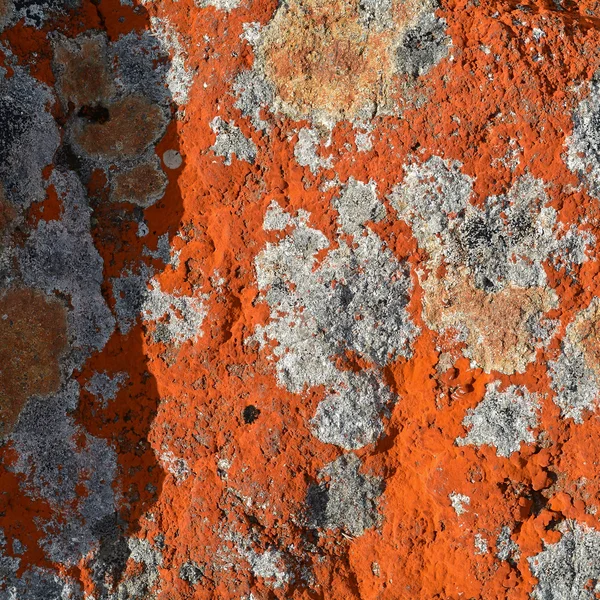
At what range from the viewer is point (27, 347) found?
11.4 feet

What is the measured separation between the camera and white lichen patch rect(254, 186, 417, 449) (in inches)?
132

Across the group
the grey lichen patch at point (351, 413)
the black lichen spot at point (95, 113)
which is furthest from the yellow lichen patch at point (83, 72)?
the grey lichen patch at point (351, 413)

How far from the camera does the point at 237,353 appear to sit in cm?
346

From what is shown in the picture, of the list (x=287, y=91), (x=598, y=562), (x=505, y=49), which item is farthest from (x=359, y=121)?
(x=598, y=562)

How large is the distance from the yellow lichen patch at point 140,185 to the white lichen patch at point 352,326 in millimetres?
1003

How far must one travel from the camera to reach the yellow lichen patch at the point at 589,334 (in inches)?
128

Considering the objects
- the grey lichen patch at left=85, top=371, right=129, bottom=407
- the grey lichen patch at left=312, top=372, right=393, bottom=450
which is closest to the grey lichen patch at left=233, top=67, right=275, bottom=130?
the grey lichen patch at left=312, top=372, right=393, bottom=450

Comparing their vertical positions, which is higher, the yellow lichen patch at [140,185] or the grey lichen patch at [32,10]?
the grey lichen patch at [32,10]

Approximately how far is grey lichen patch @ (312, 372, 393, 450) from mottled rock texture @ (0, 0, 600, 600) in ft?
0.04

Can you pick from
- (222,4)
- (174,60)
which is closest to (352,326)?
(174,60)

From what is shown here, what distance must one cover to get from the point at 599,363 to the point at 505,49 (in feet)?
5.43

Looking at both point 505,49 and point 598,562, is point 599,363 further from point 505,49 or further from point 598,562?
point 505,49

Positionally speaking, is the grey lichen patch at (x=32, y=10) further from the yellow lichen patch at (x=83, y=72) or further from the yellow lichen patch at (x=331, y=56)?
the yellow lichen patch at (x=331, y=56)

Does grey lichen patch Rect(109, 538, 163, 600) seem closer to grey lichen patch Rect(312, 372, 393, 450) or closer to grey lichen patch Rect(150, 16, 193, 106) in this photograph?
grey lichen patch Rect(312, 372, 393, 450)
